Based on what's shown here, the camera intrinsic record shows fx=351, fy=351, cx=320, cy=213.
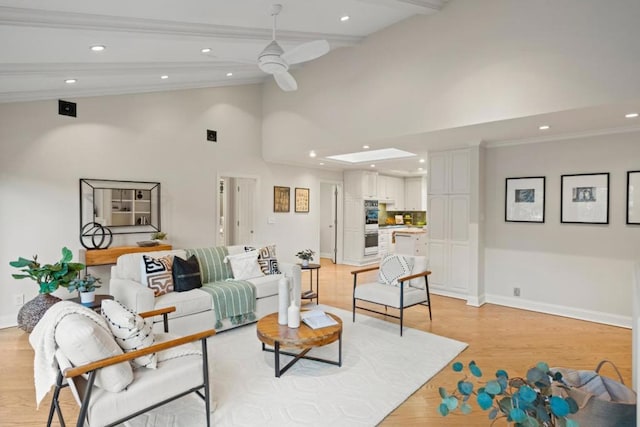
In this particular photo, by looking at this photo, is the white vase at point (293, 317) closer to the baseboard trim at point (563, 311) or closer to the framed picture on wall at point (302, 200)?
the baseboard trim at point (563, 311)

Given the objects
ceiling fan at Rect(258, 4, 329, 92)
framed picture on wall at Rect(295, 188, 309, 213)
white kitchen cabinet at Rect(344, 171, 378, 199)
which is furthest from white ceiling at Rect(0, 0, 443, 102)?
white kitchen cabinet at Rect(344, 171, 378, 199)

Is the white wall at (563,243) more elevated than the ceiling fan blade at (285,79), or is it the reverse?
the ceiling fan blade at (285,79)

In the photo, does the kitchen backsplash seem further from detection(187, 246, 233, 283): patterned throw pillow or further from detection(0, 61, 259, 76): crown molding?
detection(0, 61, 259, 76): crown molding

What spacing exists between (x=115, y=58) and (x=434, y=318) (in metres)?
4.81

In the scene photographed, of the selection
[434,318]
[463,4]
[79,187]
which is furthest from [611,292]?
[79,187]

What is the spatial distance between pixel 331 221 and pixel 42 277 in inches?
243

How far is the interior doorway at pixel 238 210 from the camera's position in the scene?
6.83 metres

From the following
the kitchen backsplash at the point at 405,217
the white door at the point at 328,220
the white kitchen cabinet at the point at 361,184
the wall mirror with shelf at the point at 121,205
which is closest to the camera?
the wall mirror with shelf at the point at 121,205

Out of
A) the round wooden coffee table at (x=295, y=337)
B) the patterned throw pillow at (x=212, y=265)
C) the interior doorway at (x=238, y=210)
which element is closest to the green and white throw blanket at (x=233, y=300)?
the patterned throw pillow at (x=212, y=265)

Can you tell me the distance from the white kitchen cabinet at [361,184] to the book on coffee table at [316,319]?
517cm

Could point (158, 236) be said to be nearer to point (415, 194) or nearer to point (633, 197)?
point (633, 197)

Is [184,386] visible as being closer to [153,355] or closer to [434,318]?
[153,355]

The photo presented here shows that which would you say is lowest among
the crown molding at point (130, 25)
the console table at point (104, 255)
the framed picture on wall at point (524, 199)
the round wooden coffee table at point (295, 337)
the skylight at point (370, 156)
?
the round wooden coffee table at point (295, 337)

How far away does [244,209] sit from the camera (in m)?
7.04
